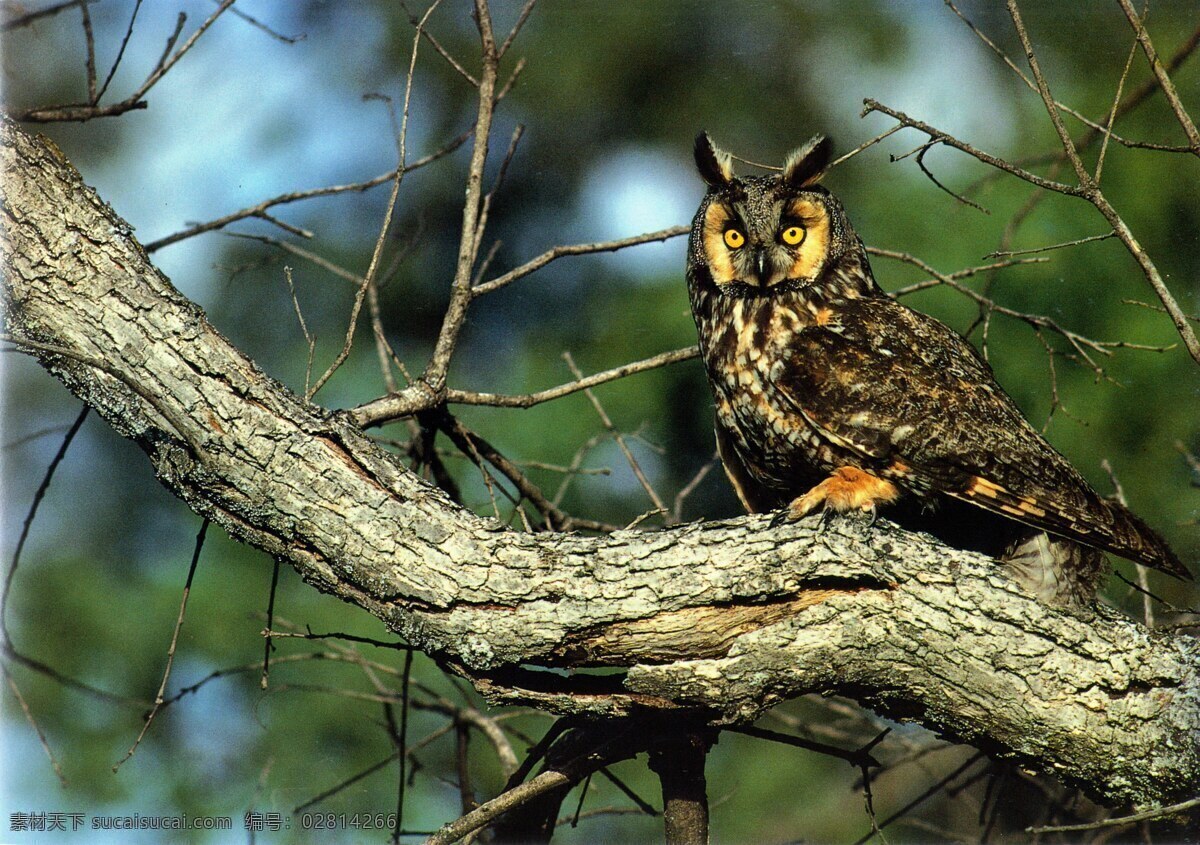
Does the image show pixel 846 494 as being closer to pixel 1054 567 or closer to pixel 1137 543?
pixel 1054 567

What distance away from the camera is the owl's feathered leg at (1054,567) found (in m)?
2.79

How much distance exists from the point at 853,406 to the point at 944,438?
27cm

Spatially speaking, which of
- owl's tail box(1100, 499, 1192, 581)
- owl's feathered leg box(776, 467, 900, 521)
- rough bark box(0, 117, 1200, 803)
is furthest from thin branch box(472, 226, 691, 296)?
owl's tail box(1100, 499, 1192, 581)

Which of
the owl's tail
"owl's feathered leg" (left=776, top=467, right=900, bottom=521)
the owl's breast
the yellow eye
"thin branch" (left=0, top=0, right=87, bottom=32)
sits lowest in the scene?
the owl's tail

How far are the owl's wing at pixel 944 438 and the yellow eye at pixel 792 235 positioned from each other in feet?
1.49

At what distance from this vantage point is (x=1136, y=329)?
518 centimetres

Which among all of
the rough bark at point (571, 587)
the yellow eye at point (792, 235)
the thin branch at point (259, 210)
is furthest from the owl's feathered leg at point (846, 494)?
the thin branch at point (259, 210)

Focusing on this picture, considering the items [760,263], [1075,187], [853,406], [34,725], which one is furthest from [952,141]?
[34,725]

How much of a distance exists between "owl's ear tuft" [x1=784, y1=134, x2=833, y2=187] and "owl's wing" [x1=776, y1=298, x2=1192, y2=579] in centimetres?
65

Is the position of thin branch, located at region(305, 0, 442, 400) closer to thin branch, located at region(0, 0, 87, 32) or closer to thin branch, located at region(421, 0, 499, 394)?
thin branch, located at region(421, 0, 499, 394)

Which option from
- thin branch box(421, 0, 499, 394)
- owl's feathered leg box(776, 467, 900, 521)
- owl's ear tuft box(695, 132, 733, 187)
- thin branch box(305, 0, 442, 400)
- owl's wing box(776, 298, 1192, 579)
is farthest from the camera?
owl's ear tuft box(695, 132, 733, 187)

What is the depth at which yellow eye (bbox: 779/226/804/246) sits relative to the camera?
322 cm

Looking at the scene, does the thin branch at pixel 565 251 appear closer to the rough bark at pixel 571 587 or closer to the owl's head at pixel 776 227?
the owl's head at pixel 776 227

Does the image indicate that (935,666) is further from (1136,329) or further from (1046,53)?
(1046,53)
